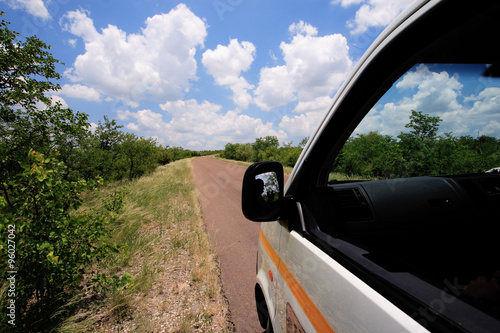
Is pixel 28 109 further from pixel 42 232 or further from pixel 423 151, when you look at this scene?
pixel 423 151

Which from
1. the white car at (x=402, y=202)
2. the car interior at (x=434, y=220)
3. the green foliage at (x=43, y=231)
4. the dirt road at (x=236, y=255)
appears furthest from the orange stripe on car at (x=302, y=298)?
the green foliage at (x=43, y=231)

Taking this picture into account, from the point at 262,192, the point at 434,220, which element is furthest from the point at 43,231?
the point at 434,220

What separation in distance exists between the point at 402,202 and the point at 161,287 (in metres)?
3.55

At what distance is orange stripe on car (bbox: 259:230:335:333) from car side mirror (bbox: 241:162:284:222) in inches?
14.0

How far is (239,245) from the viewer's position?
4898 millimetres

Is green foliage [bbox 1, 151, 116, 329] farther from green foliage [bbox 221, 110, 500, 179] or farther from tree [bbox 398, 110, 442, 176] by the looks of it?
tree [bbox 398, 110, 442, 176]

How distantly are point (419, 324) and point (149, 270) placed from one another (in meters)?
4.10

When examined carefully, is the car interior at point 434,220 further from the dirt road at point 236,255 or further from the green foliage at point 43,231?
the green foliage at point 43,231

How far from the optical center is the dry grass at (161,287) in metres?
2.62

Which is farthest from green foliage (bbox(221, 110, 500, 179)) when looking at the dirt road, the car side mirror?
the dirt road

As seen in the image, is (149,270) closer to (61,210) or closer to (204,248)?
(204,248)

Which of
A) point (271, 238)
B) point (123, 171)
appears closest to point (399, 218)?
point (271, 238)

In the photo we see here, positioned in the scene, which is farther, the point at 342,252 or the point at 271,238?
the point at 271,238

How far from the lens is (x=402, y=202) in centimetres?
125
